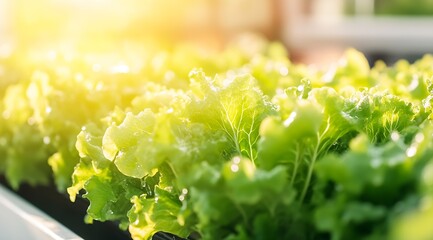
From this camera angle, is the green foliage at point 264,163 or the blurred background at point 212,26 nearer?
the green foliage at point 264,163

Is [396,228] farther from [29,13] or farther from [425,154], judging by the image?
[29,13]

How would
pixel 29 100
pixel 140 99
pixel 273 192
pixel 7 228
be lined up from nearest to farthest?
pixel 273 192 < pixel 140 99 < pixel 7 228 < pixel 29 100

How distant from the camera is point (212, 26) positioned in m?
10.7

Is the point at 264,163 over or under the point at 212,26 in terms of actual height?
under

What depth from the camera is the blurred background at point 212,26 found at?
30.6 ft

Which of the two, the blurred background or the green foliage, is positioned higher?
the blurred background

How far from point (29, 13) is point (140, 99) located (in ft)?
23.4

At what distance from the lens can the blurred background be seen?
9.32 m

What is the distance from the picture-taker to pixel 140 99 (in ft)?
8.17

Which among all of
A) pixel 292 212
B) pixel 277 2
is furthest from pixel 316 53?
pixel 292 212

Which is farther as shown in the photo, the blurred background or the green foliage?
the blurred background

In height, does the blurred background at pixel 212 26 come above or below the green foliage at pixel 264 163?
above

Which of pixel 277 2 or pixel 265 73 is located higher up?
pixel 277 2

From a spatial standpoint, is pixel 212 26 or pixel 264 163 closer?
pixel 264 163
